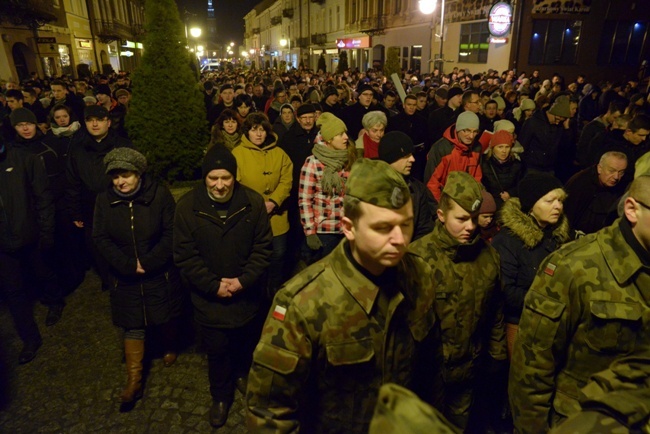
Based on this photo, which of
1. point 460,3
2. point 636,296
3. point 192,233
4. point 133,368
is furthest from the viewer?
point 460,3

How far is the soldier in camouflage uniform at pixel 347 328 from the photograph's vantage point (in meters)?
1.83

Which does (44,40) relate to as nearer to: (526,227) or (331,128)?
(331,128)

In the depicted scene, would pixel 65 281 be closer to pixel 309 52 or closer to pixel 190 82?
pixel 190 82

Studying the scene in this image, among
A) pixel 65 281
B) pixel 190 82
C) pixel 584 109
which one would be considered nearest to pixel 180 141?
pixel 190 82

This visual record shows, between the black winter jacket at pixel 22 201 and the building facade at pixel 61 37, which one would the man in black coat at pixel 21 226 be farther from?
the building facade at pixel 61 37

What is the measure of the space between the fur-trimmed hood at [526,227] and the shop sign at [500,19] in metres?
22.2

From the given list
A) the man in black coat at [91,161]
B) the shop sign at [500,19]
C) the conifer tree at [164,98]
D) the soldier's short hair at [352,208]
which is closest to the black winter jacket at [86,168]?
the man in black coat at [91,161]

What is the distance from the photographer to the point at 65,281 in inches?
242

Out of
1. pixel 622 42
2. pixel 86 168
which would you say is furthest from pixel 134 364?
pixel 622 42

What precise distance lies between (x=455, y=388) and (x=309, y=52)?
213 ft

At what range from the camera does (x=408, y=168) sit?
4328 millimetres

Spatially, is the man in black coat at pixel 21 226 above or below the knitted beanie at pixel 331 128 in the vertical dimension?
below

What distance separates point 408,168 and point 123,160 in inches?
102

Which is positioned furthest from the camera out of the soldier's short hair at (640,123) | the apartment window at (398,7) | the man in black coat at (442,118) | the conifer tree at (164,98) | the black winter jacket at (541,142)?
the apartment window at (398,7)
